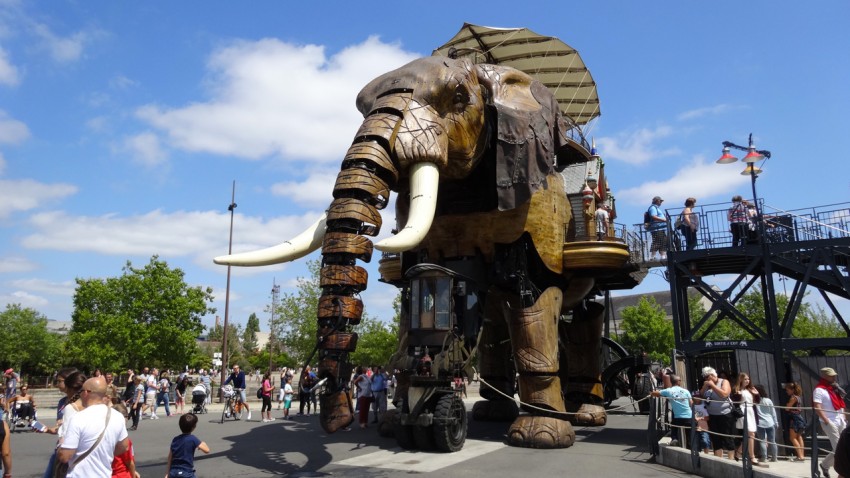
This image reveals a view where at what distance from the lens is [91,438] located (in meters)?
4.18

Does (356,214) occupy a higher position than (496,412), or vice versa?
(356,214)

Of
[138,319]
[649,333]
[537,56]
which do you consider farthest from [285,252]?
[649,333]

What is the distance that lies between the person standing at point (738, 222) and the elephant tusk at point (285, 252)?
9.01 metres

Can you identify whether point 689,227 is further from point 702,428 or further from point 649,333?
point 649,333

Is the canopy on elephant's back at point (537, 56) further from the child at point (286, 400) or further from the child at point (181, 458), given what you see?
the child at point (181, 458)

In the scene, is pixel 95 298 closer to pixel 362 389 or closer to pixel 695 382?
pixel 362 389

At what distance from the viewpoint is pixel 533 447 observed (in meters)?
9.39

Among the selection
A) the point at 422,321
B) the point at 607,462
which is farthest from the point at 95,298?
the point at 607,462

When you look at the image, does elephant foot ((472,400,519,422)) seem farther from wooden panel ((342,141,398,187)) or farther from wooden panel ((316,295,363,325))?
wooden panel ((316,295,363,325))

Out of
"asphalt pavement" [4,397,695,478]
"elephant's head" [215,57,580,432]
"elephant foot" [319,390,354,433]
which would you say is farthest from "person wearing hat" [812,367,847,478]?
"elephant foot" [319,390,354,433]

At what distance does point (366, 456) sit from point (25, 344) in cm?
5615

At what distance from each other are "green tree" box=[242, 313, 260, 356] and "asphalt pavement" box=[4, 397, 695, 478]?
261 ft

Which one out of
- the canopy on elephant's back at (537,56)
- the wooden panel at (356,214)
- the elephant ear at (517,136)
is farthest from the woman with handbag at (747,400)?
the canopy on elephant's back at (537,56)

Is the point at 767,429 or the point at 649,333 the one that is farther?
the point at 649,333
